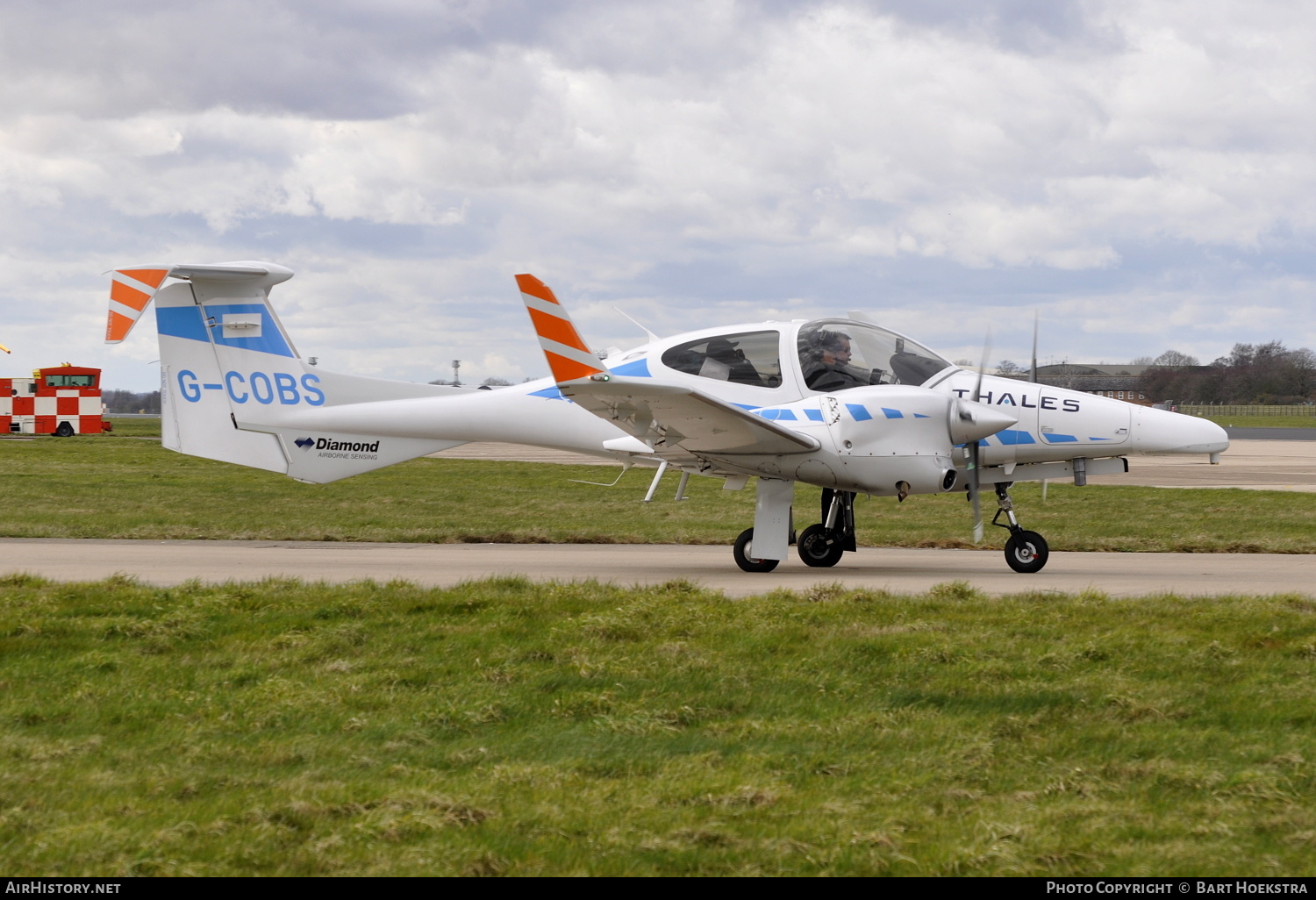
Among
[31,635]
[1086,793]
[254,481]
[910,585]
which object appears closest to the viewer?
[1086,793]

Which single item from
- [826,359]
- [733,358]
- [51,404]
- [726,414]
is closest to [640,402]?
[726,414]

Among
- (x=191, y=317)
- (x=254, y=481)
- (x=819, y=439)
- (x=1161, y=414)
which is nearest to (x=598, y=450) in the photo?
(x=819, y=439)

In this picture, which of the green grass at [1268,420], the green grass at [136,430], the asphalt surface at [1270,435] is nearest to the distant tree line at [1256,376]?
the green grass at [1268,420]

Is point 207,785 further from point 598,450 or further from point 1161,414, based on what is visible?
point 1161,414

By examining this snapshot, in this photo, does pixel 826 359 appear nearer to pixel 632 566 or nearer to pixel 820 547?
pixel 820 547

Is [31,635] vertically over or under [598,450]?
under

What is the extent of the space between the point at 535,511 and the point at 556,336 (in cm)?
1076

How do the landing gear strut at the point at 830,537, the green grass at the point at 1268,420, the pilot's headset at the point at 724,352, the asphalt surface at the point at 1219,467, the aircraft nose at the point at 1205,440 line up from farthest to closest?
the green grass at the point at 1268,420
the asphalt surface at the point at 1219,467
the landing gear strut at the point at 830,537
the pilot's headset at the point at 724,352
the aircraft nose at the point at 1205,440

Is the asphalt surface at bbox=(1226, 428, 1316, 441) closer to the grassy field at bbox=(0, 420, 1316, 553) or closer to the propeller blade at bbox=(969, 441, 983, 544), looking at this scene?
the grassy field at bbox=(0, 420, 1316, 553)

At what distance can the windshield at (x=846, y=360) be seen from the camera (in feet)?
43.0

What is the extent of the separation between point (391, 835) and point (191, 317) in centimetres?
1190

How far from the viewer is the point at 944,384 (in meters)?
13.1

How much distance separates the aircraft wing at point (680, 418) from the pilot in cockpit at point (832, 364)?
0.81 meters

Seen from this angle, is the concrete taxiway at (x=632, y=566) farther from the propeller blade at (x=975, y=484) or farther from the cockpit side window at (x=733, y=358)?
the cockpit side window at (x=733, y=358)
